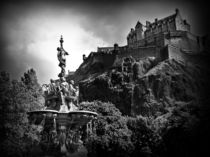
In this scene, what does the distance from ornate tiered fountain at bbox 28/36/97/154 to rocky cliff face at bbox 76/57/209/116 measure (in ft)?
151

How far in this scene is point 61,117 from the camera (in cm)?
1695

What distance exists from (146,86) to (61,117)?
177 feet

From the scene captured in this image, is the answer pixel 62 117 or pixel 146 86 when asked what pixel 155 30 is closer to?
pixel 146 86

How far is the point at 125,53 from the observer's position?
82938 millimetres

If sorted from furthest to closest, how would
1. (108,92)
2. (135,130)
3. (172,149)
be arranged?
1. (108,92)
2. (135,130)
3. (172,149)

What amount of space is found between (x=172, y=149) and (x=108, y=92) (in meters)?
39.9

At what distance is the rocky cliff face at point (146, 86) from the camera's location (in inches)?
2616

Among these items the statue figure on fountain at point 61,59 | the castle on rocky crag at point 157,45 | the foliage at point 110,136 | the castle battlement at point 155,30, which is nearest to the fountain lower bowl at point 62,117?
the statue figure on fountain at point 61,59

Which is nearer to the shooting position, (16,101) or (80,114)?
(80,114)

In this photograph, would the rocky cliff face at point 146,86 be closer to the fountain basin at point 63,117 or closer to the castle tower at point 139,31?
the castle tower at point 139,31

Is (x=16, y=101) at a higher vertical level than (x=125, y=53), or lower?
lower

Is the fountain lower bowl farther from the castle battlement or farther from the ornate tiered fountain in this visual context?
the castle battlement

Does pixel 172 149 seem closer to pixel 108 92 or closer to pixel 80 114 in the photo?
pixel 80 114

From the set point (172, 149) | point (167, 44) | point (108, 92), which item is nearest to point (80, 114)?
point (172, 149)
